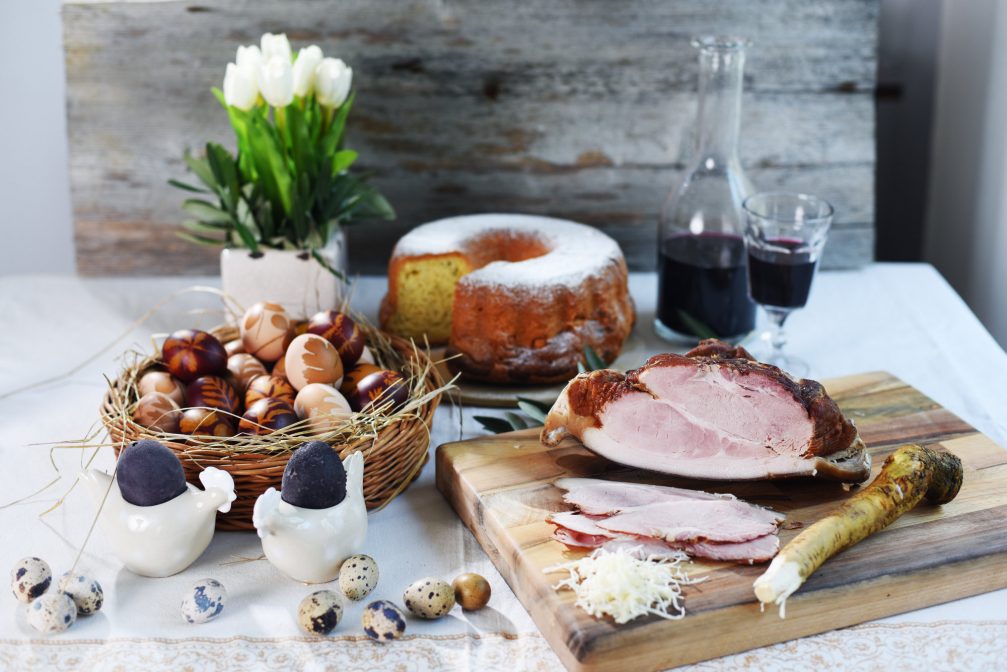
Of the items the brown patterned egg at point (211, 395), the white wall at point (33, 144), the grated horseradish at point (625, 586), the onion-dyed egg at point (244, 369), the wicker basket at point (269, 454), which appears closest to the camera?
the grated horseradish at point (625, 586)

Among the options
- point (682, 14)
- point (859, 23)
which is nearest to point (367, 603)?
point (682, 14)

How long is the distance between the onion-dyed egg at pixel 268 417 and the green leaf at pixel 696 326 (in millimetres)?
693

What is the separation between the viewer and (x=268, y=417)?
1.17 meters

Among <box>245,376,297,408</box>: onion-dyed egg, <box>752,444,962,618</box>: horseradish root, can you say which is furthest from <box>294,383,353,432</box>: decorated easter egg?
<box>752,444,962,618</box>: horseradish root

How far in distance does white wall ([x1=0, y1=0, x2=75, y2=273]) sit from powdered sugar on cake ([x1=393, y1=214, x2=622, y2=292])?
86cm

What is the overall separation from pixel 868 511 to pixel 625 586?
294 millimetres

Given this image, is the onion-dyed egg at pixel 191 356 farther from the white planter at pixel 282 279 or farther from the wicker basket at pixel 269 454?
the white planter at pixel 282 279

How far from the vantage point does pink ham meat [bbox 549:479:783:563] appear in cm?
104

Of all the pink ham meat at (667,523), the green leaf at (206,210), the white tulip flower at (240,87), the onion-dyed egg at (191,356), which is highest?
the white tulip flower at (240,87)

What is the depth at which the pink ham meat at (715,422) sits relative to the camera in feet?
3.79

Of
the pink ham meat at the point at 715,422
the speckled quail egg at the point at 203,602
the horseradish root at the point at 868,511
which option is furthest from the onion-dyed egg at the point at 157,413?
the horseradish root at the point at 868,511

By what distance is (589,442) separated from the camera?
3.95 feet

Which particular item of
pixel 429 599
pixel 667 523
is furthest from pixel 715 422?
pixel 429 599

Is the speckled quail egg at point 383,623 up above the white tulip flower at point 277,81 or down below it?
below
